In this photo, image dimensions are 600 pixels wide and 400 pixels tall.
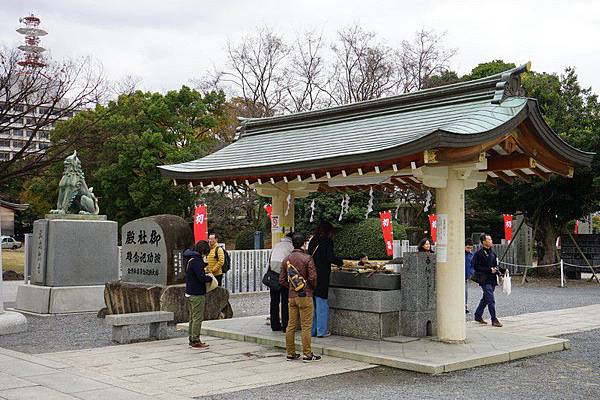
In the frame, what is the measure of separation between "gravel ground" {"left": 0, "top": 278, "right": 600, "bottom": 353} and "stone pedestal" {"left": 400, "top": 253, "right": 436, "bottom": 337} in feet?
14.7

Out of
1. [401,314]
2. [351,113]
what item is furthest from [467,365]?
[351,113]

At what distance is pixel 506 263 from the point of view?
86.3 feet

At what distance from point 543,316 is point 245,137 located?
793 cm

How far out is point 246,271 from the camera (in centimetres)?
2003

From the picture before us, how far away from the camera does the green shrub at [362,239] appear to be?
25.3 meters

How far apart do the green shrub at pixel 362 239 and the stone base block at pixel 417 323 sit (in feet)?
46.4

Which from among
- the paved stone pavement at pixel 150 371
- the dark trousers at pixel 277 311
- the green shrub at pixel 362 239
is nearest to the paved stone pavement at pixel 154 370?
the paved stone pavement at pixel 150 371

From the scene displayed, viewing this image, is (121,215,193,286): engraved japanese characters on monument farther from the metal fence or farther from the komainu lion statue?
the metal fence

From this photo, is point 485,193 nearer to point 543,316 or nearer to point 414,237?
point 414,237

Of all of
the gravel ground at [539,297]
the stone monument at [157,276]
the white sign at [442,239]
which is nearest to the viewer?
the white sign at [442,239]

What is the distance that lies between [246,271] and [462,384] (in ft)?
41.2

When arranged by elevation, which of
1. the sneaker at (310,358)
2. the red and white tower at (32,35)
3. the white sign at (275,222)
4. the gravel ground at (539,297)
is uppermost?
the red and white tower at (32,35)

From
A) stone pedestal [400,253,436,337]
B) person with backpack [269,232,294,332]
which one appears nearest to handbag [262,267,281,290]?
person with backpack [269,232,294,332]

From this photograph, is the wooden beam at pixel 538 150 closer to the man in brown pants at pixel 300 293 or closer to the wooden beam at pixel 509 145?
the wooden beam at pixel 509 145
